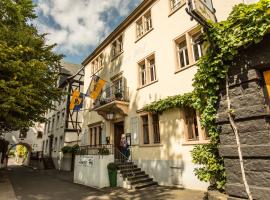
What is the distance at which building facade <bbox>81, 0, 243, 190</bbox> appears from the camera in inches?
404

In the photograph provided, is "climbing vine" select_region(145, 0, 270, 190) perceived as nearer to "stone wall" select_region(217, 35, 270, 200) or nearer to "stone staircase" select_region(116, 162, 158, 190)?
"stone wall" select_region(217, 35, 270, 200)

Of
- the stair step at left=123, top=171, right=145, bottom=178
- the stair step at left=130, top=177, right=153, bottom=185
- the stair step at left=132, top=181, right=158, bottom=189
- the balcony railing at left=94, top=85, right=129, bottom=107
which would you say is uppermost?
the balcony railing at left=94, top=85, right=129, bottom=107

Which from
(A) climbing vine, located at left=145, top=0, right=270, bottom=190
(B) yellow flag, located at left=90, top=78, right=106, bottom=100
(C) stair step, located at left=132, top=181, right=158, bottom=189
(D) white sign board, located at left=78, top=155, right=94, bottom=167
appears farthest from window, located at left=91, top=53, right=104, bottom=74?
(A) climbing vine, located at left=145, top=0, right=270, bottom=190

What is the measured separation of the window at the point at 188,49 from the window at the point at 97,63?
9617 mm

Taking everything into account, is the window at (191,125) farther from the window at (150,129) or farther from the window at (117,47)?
the window at (117,47)

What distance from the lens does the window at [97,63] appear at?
19950 millimetres

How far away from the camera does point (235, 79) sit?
4.38 m

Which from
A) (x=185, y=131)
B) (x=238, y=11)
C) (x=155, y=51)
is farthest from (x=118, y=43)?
(x=238, y=11)

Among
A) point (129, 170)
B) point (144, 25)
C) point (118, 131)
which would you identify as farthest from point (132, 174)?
point (144, 25)

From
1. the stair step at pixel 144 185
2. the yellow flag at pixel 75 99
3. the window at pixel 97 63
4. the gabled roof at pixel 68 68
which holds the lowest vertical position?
the stair step at pixel 144 185

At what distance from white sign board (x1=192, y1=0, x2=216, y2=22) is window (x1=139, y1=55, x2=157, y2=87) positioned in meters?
7.55

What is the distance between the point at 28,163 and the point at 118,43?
30285 mm

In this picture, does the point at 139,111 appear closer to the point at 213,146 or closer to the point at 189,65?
the point at 189,65

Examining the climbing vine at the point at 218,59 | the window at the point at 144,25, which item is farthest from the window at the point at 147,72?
the climbing vine at the point at 218,59
